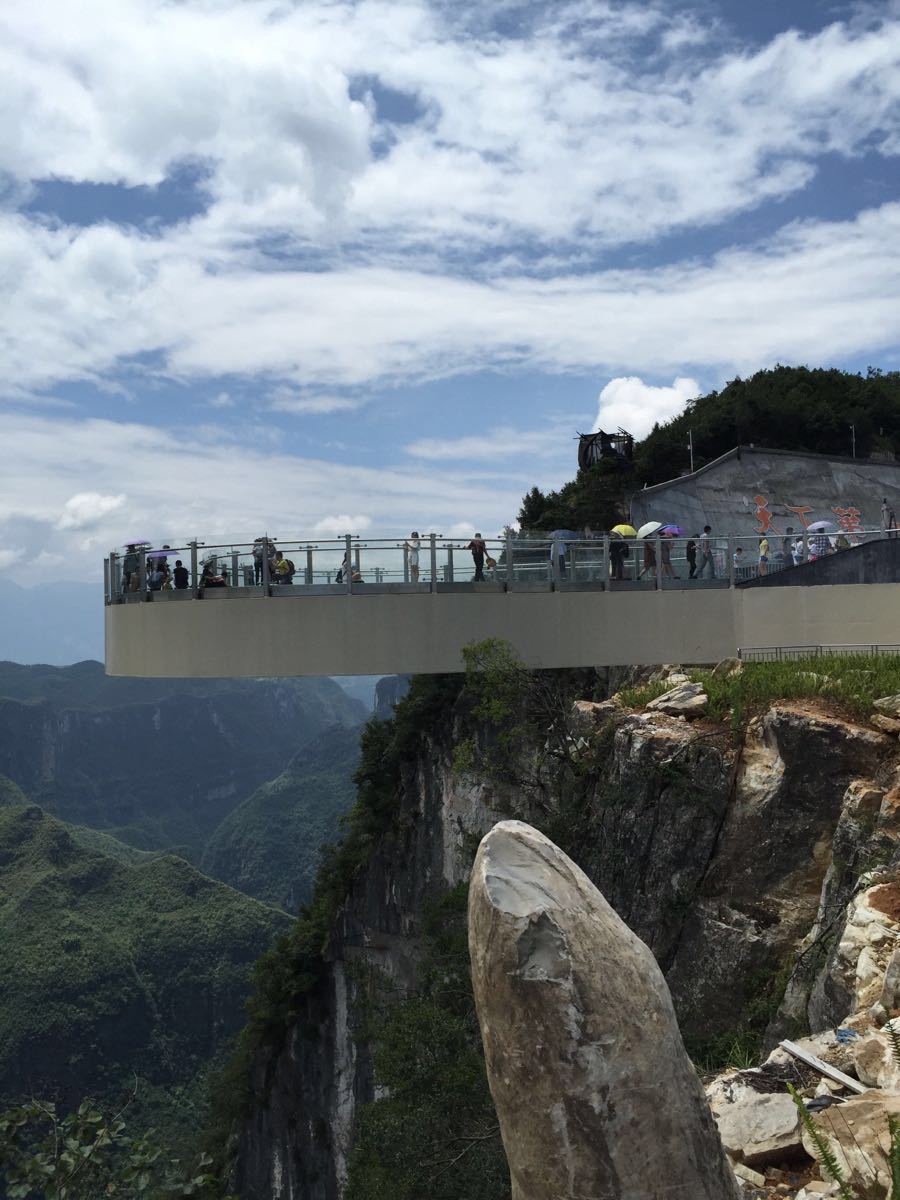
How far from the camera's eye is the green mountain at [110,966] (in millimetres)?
87688

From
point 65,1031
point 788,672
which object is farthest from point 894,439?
point 65,1031

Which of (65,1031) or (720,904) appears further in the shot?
(65,1031)

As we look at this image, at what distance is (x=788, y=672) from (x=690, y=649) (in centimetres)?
446

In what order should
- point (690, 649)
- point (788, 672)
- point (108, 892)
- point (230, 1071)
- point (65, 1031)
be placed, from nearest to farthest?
1. point (788, 672)
2. point (690, 649)
3. point (230, 1071)
4. point (65, 1031)
5. point (108, 892)

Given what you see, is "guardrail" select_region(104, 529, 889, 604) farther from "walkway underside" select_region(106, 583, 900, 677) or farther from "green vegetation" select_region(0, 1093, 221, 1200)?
"green vegetation" select_region(0, 1093, 221, 1200)

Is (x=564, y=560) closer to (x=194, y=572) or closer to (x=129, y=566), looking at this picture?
(x=194, y=572)

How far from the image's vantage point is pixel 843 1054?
7895 millimetres

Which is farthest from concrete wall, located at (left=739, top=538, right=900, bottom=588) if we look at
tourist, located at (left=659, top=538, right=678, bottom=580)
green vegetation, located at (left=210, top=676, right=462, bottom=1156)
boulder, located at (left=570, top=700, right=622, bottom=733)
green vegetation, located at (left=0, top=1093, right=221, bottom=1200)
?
green vegetation, located at (left=0, top=1093, right=221, bottom=1200)

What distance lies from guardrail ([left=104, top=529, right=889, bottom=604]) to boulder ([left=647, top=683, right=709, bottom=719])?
3634 millimetres

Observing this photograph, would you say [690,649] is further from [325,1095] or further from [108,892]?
[108,892]

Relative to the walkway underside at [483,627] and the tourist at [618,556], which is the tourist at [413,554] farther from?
the tourist at [618,556]

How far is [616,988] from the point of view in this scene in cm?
461

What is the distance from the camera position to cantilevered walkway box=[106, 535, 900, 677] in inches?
829

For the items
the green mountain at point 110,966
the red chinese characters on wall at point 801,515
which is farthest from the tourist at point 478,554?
the green mountain at point 110,966
